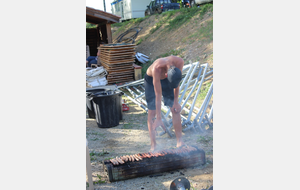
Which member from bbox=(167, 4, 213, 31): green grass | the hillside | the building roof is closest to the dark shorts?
the hillside

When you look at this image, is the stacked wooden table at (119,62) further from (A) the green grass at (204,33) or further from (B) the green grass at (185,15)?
(B) the green grass at (185,15)

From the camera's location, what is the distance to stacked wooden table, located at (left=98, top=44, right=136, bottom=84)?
9.69 meters

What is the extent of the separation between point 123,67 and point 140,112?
374 centimetres

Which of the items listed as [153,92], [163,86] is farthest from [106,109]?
[163,86]

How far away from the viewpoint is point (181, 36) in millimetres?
12281

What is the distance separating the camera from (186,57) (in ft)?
33.4

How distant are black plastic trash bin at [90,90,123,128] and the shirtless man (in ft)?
6.09

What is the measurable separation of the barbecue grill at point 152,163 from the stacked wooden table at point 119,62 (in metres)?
6.89

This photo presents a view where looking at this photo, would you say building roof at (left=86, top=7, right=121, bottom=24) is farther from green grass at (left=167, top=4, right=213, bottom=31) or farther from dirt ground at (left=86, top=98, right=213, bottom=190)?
dirt ground at (left=86, top=98, right=213, bottom=190)

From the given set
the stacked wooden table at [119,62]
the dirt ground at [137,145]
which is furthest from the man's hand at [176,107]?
the stacked wooden table at [119,62]

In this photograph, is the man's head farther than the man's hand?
No

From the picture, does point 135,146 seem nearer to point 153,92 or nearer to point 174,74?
point 153,92

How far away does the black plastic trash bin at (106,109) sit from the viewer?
5488 mm

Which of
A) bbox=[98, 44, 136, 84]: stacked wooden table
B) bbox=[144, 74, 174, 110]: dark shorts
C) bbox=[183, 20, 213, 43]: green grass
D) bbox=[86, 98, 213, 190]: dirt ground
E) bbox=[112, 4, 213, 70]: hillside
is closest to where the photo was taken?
bbox=[86, 98, 213, 190]: dirt ground
